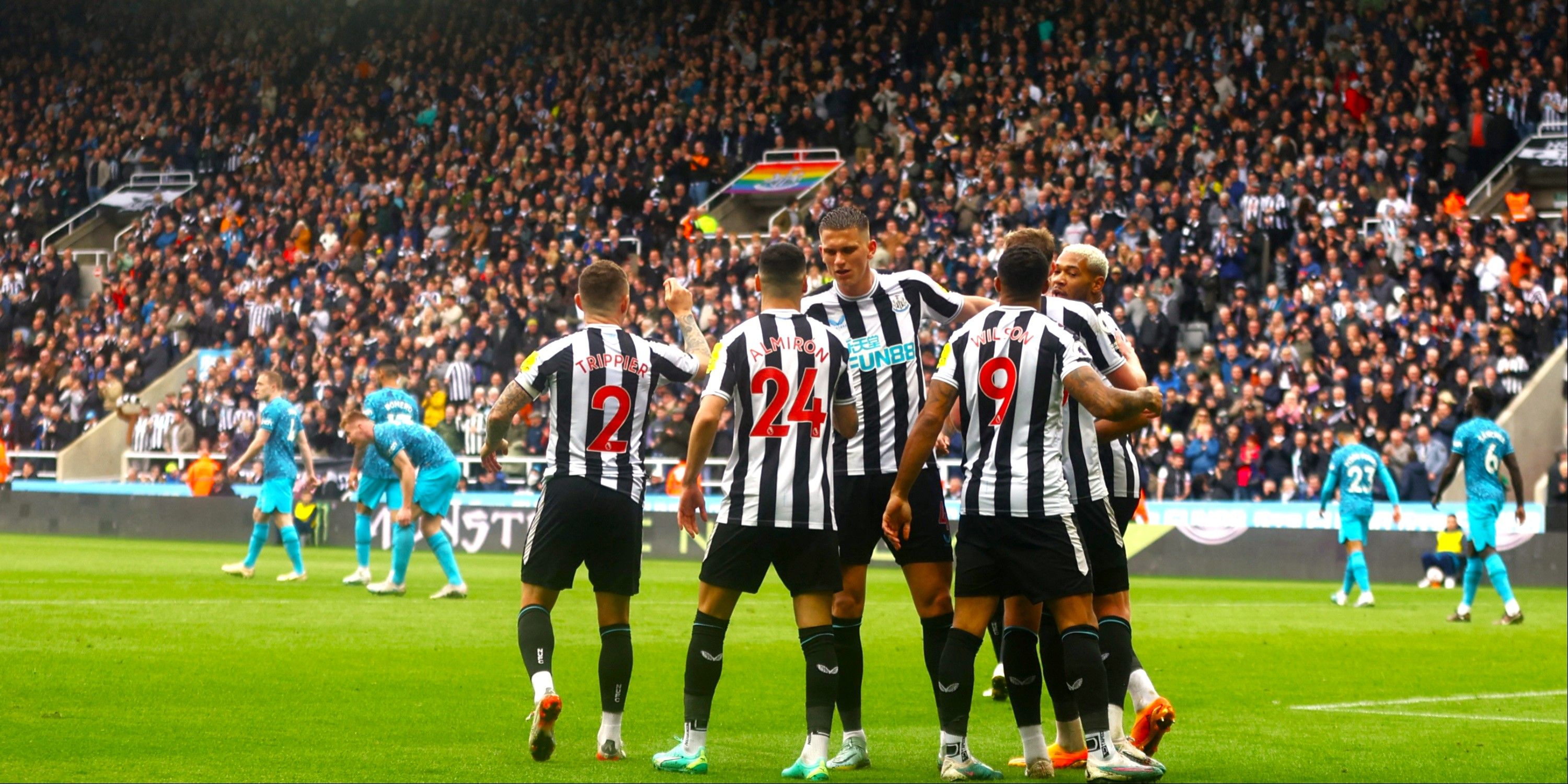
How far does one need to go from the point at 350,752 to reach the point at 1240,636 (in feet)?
29.1

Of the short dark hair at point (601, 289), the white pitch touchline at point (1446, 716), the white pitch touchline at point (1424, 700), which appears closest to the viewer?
the short dark hair at point (601, 289)

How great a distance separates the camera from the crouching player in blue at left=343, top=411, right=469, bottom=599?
1544cm

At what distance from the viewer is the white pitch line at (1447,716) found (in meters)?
9.41

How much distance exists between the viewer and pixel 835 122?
3275 centimetres

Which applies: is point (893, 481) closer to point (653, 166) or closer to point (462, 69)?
point (653, 166)

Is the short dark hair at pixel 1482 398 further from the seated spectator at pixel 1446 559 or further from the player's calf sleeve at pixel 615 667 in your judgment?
the player's calf sleeve at pixel 615 667

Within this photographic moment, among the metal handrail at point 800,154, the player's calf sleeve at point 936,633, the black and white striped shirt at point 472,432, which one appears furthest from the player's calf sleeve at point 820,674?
the metal handrail at point 800,154

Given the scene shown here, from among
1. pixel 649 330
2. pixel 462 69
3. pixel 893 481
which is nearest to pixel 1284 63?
pixel 649 330

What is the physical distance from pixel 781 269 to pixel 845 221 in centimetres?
52

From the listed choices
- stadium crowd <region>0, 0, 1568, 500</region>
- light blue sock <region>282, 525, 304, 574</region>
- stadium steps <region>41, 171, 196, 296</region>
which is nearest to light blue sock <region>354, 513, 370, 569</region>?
light blue sock <region>282, 525, 304, 574</region>

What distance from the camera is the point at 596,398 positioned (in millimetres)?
7492

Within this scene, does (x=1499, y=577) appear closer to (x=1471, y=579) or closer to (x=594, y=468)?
(x=1471, y=579)

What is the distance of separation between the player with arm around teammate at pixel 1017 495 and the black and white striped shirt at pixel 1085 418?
0.13 metres

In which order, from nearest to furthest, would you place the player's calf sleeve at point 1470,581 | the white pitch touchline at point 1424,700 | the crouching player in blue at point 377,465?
the white pitch touchline at point 1424,700 < the crouching player in blue at point 377,465 < the player's calf sleeve at point 1470,581
